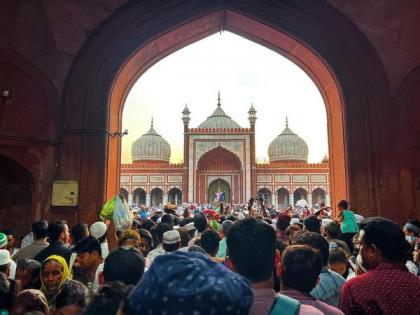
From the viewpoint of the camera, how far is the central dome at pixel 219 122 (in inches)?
1312

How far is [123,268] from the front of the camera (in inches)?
83.4

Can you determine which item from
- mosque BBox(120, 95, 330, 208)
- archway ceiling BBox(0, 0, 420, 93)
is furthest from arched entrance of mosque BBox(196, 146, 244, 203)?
archway ceiling BBox(0, 0, 420, 93)

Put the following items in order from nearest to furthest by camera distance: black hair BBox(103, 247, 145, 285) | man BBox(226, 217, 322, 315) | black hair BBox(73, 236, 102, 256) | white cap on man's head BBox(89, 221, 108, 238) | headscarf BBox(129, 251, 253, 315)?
headscarf BBox(129, 251, 253, 315), man BBox(226, 217, 322, 315), black hair BBox(103, 247, 145, 285), black hair BBox(73, 236, 102, 256), white cap on man's head BBox(89, 221, 108, 238)

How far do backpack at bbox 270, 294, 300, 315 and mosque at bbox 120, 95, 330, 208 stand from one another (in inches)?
1019

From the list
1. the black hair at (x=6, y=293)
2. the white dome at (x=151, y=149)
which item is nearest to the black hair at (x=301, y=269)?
the black hair at (x=6, y=293)

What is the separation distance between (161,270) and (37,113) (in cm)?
728

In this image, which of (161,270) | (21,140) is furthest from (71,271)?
(21,140)

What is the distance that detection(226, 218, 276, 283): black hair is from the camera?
1592mm

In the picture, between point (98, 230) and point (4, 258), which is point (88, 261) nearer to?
point (4, 258)

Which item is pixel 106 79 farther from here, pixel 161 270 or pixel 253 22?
pixel 161 270

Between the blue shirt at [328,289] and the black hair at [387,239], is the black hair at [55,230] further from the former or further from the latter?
the black hair at [387,239]

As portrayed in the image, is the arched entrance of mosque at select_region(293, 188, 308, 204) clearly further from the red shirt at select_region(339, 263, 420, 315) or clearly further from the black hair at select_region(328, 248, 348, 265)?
the red shirt at select_region(339, 263, 420, 315)

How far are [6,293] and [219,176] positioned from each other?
27.5 meters

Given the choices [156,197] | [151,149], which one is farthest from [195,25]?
[151,149]
